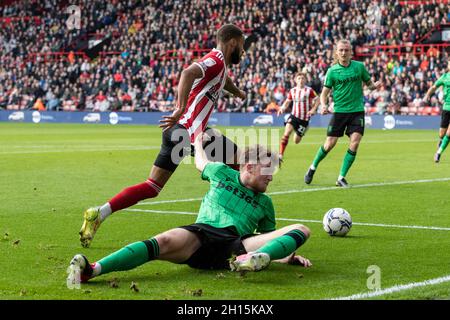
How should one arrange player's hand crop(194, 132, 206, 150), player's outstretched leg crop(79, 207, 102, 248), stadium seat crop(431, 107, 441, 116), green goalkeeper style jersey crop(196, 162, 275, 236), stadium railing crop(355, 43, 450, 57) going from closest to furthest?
green goalkeeper style jersey crop(196, 162, 275, 236) < player's hand crop(194, 132, 206, 150) < player's outstretched leg crop(79, 207, 102, 248) < stadium seat crop(431, 107, 441, 116) < stadium railing crop(355, 43, 450, 57)

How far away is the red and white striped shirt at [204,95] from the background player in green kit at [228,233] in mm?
1327

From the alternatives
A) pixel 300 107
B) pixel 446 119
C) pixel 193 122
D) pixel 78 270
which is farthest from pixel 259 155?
pixel 300 107

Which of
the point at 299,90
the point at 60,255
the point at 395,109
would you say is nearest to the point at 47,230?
the point at 60,255

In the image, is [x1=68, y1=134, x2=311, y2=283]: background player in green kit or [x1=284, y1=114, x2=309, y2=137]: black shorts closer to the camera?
[x1=68, y1=134, x2=311, y2=283]: background player in green kit

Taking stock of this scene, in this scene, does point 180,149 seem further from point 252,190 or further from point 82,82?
point 82,82

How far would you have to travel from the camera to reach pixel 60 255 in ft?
24.1

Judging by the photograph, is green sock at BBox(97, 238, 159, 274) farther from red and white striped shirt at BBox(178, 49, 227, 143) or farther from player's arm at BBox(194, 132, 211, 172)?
red and white striped shirt at BBox(178, 49, 227, 143)

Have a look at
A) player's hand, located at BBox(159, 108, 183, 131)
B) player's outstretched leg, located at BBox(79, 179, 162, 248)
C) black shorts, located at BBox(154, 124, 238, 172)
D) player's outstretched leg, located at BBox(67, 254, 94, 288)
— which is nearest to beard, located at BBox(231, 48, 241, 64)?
black shorts, located at BBox(154, 124, 238, 172)

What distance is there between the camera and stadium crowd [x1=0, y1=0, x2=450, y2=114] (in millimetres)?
39969

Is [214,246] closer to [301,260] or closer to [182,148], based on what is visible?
[301,260]

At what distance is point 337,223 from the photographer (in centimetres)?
844

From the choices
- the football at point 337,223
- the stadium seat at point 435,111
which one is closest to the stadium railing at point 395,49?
the stadium seat at point 435,111

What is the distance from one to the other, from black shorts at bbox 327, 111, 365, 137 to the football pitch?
2.82 ft

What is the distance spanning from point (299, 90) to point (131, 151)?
4.73 metres
